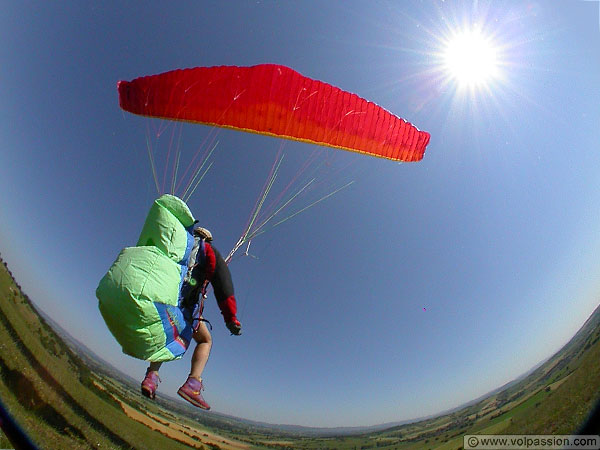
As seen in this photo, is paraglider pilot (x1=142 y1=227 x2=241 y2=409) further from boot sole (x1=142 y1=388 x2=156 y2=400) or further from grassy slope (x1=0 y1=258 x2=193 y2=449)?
grassy slope (x1=0 y1=258 x2=193 y2=449)

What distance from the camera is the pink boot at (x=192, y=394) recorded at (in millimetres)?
2969

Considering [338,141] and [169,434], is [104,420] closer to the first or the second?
[169,434]

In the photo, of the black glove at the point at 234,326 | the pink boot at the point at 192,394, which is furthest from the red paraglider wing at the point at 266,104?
the pink boot at the point at 192,394

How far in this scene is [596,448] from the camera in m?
2.79

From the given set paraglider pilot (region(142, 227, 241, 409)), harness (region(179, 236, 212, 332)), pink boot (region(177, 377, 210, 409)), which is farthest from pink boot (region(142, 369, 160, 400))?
harness (region(179, 236, 212, 332))

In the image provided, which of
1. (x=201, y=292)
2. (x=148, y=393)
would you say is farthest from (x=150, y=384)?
(x=201, y=292)

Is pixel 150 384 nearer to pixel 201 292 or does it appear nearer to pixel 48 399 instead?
pixel 201 292

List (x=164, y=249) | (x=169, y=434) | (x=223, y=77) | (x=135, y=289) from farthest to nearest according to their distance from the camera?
(x=169, y=434) < (x=223, y=77) < (x=164, y=249) < (x=135, y=289)

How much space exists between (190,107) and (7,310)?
19.1 m

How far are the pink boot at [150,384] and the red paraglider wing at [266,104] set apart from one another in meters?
3.88

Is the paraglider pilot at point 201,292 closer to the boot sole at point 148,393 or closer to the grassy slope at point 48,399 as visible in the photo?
the boot sole at point 148,393

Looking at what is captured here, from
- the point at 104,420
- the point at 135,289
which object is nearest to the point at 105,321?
the point at 135,289

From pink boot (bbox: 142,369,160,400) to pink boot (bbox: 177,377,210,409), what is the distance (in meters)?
0.26

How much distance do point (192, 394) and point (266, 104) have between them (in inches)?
171
